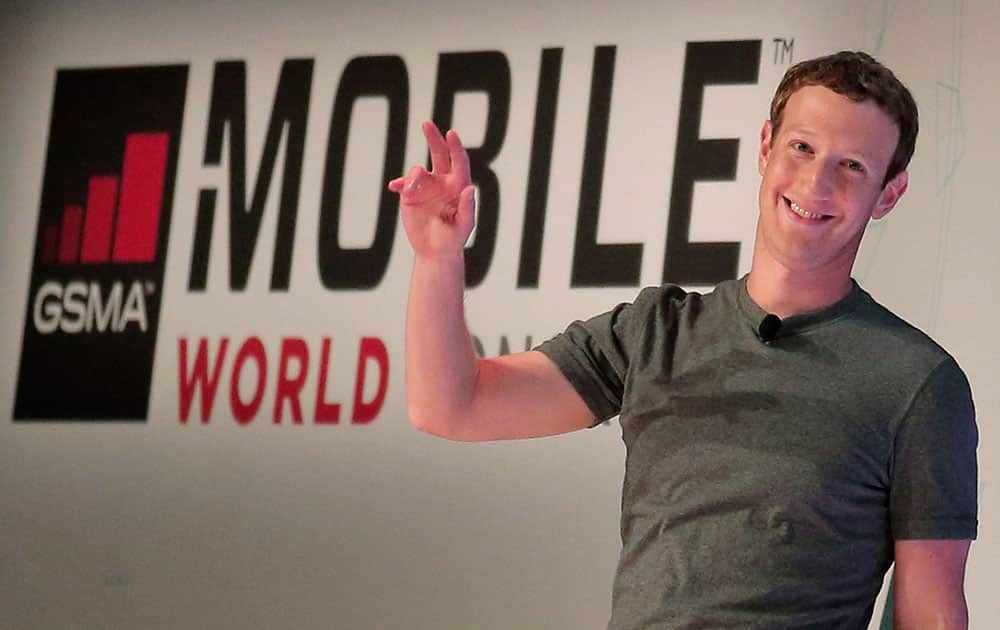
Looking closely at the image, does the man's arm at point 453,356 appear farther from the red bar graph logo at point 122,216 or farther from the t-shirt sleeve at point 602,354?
the red bar graph logo at point 122,216

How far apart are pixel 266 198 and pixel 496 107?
1.65 feet

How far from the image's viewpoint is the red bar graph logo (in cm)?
328

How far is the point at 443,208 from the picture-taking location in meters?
1.60

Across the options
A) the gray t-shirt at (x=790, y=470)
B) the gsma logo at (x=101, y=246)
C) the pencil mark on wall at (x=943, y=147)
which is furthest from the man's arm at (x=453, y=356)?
the gsma logo at (x=101, y=246)

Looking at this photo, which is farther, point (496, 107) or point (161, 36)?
point (161, 36)

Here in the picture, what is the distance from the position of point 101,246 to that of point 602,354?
73.2 inches

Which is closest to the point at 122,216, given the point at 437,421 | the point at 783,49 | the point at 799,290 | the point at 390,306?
the point at 390,306

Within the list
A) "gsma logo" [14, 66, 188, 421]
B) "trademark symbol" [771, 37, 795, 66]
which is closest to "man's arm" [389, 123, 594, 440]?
"trademark symbol" [771, 37, 795, 66]

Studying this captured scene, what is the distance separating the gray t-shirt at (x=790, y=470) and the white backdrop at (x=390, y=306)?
116 cm

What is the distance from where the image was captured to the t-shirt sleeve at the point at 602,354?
170cm

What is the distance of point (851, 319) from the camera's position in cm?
161

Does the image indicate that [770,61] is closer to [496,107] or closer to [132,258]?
[496,107]

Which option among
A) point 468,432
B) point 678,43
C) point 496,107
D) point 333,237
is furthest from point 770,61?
point 468,432

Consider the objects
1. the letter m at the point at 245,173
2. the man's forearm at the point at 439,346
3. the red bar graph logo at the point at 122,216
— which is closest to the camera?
the man's forearm at the point at 439,346
